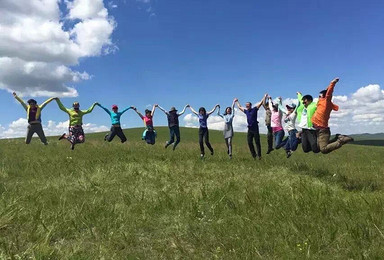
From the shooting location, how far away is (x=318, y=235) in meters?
5.08

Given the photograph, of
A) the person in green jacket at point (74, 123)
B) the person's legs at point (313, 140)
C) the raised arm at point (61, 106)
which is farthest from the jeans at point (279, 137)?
the raised arm at point (61, 106)

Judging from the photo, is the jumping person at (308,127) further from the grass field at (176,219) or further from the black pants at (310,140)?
the grass field at (176,219)

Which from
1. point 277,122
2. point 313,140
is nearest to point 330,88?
point 313,140

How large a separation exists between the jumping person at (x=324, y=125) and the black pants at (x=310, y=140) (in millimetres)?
312

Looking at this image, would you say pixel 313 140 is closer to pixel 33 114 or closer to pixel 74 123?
pixel 74 123

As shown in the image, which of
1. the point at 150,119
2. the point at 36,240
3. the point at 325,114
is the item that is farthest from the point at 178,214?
the point at 150,119

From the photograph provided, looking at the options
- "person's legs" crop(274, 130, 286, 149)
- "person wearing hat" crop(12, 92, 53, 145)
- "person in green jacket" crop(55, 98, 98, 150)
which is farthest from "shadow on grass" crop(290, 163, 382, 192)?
"person wearing hat" crop(12, 92, 53, 145)

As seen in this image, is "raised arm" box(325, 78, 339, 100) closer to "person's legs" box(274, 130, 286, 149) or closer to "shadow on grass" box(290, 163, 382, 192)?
"shadow on grass" box(290, 163, 382, 192)

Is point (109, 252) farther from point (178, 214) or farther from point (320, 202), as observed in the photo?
point (320, 202)

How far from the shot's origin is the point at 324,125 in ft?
35.3

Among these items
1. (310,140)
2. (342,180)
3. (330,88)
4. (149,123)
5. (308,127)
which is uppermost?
(330,88)

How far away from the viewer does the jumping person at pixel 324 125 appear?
1035 centimetres

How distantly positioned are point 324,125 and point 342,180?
86.1 inches

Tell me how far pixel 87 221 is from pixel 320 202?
14.7 feet
